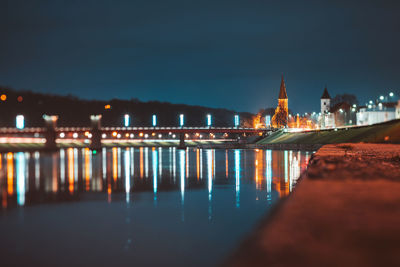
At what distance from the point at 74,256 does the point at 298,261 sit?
6.82 metres

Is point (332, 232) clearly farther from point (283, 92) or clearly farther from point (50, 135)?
point (283, 92)

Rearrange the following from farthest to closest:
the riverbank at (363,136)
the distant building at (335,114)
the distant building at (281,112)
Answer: the distant building at (281,112), the distant building at (335,114), the riverbank at (363,136)

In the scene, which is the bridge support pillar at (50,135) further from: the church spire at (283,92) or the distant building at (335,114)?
the church spire at (283,92)

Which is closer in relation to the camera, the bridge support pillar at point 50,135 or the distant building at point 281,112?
the bridge support pillar at point 50,135

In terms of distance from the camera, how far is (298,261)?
212 inches

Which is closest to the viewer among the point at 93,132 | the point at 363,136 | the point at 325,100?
the point at 363,136

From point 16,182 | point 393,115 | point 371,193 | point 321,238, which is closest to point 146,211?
point 371,193

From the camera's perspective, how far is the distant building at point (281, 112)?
527 feet

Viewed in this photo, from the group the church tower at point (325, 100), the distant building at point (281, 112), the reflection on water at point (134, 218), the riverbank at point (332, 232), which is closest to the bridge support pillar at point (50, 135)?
the distant building at point (281, 112)

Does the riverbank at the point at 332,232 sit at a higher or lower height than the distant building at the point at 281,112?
lower

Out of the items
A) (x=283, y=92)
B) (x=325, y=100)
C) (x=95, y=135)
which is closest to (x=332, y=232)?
(x=95, y=135)

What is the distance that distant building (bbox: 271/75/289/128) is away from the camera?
6324 inches

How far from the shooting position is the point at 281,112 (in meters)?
164

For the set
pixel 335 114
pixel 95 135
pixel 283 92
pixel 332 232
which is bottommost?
pixel 332 232
